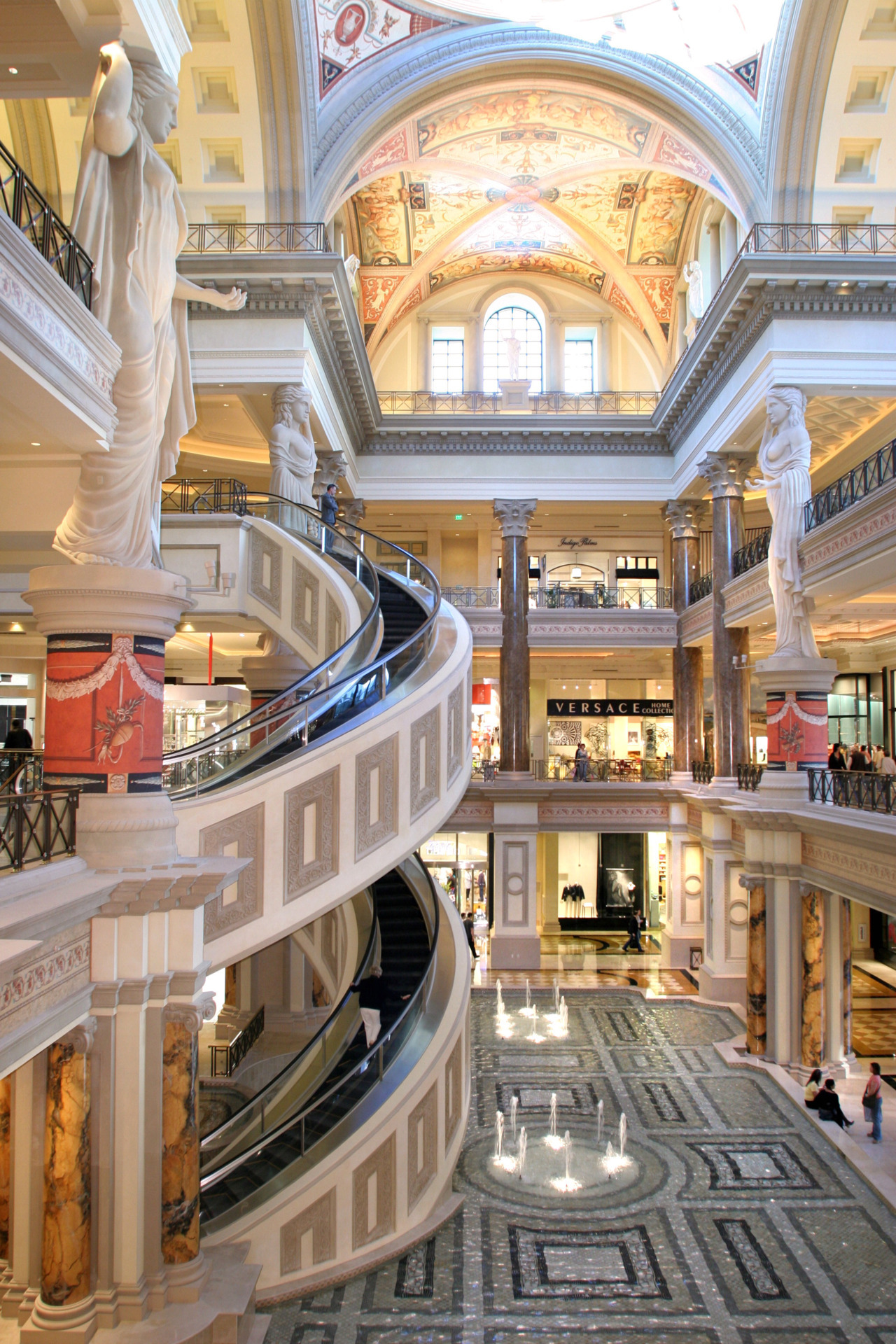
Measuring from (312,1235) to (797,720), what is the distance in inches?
342

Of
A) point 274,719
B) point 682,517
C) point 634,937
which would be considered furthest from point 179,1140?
point 682,517

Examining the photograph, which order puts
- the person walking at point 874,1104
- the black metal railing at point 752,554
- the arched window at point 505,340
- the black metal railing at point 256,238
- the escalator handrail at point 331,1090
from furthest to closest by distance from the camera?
the arched window at point 505,340
the black metal railing at point 752,554
the black metal railing at point 256,238
the person walking at point 874,1104
the escalator handrail at point 331,1090

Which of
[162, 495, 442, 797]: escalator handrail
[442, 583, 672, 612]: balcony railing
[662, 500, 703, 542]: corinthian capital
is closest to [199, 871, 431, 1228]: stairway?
[162, 495, 442, 797]: escalator handrail

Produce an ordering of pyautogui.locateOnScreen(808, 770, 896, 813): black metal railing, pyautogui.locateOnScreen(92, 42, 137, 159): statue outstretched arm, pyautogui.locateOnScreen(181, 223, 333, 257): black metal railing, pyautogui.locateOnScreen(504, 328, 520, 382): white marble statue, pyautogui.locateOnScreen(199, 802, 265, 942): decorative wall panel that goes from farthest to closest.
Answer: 1. pyautogui.locateOnScreen(504, 328, 520, 382): white marble statue
2. pyautogui.locateOnScreen(181, 223, 333, 257): black metal railing
3. pyautogui.locateOnScreen(808, 770, 896, 813): black metal railing
4. pyautogui.locateOnScreen(199, 802, 265, 942): decorative wall panel
5. pyautogui.locateOnScreen(92, 42, 137, 159): statue outstretched arm

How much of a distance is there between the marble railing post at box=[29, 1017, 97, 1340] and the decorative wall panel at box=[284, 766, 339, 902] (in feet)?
6.25

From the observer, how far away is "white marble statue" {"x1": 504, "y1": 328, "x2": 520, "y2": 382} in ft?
69.0

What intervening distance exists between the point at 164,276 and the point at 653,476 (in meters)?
15.7

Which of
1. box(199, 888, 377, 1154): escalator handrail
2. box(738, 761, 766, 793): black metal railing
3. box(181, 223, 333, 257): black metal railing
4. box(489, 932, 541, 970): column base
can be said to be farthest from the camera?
box(489, 932, 541, 970): column base

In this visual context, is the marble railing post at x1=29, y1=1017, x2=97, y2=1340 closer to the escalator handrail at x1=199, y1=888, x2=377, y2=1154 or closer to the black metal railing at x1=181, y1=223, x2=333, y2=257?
the escalator handrail at x1=199, y1=888, x2=377, y2=1154

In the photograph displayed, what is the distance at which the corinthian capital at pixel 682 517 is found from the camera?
19953 millimetres

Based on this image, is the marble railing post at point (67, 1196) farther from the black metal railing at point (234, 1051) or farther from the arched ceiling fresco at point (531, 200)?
the arched ceiling fresco at point (531, 200)

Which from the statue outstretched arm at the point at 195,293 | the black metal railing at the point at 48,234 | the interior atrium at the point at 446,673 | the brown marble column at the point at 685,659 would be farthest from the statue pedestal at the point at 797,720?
the black metal railing at the point at 48,234

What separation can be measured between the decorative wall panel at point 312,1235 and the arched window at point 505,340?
18049 mm

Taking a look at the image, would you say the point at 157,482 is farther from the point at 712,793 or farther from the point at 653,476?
the point at 653,476
